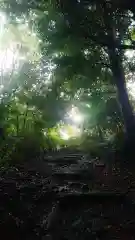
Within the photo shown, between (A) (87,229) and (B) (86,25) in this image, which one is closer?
(A) (87,229)

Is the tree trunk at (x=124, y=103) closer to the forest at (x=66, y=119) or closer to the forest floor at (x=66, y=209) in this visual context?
the forest at (x=66, y=119)

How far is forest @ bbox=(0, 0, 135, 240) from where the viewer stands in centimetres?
463

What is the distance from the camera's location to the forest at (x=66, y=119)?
182 inches

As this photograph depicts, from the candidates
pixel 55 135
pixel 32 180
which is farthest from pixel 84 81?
pixel 32 180

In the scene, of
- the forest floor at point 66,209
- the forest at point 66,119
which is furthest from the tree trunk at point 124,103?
the forest floor at point 66,209

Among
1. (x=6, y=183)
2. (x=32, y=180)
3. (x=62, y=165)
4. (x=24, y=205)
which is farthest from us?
(x=62, y=165)

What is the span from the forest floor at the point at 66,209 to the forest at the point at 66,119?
2 cm

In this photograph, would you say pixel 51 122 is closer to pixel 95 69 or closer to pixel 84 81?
pixel 84 81

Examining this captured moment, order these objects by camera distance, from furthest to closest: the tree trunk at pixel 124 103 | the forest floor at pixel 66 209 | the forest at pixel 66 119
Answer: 1. the tree trunk at pixel 124 103
2. the forest at pixel 66 119
3. the forest floor at pixel 66 209

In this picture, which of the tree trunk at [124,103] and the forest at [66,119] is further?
the tree trunk at [124,103]

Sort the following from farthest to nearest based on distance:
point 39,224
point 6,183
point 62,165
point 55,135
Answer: point 55,135 < point 62,165 < point 6,183 < point 39,224

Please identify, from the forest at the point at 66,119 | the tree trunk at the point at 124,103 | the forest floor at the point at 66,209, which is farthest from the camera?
the tree trunk at the point at 124,103

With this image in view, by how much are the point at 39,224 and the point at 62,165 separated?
4.20 meters

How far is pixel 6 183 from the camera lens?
246 inches
